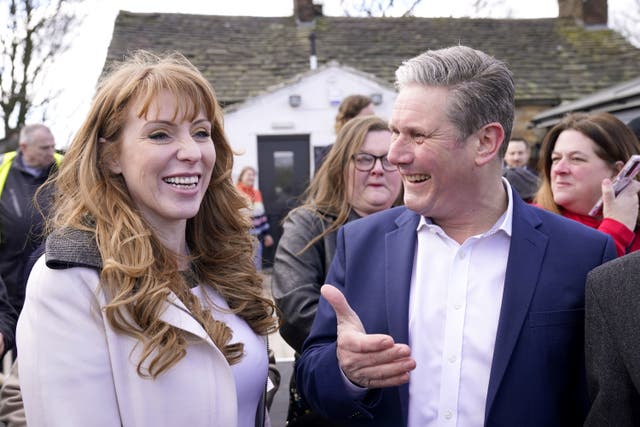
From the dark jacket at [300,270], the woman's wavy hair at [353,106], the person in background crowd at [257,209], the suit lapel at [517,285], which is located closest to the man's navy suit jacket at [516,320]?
the suit lapel at [517,285]

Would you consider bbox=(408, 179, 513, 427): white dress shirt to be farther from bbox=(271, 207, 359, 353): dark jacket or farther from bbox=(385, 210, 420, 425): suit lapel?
bbox=(271, 207, 359, 353): dark jacket

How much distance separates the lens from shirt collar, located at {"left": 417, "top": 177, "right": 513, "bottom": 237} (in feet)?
6.53

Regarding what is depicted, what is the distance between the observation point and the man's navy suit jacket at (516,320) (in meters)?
1.82

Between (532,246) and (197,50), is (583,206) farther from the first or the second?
(197,50)

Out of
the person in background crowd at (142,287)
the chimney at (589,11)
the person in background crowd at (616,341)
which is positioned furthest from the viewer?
the chimney at (589,11)

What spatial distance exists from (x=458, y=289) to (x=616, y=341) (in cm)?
48

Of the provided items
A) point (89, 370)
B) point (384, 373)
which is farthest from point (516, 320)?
point (89, 370)

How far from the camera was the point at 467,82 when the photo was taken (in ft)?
6.47

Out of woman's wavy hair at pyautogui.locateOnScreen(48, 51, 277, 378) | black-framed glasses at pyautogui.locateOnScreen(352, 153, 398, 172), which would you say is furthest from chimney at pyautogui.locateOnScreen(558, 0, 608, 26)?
woman's wavy hair at pyautogui.locateOnScreen(48, 51, 277, 378)

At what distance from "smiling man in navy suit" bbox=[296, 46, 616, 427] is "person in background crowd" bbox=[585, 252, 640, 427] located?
0.19 m

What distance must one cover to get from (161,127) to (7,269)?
3.32 metres

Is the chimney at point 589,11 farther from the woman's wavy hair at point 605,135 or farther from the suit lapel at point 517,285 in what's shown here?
the suit lapel at point 517,285

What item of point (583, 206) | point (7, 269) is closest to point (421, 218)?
point (583, 206)

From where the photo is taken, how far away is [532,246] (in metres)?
1.93
